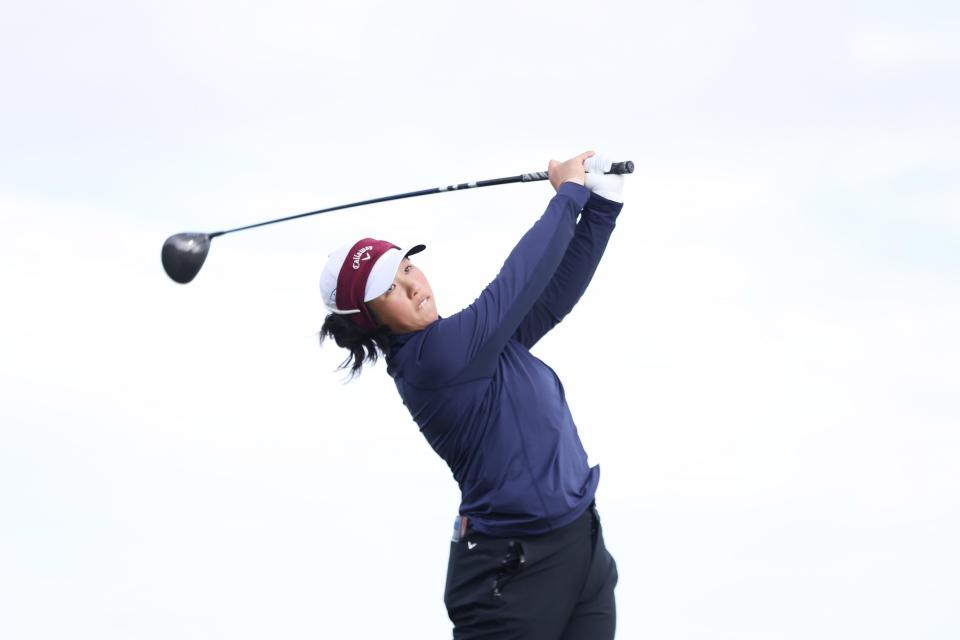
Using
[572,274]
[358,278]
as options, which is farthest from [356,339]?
[572,274]

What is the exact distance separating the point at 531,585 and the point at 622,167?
3.98 feet

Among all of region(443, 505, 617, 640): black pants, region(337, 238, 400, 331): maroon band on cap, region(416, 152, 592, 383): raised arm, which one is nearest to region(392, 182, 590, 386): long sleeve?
region(416, 152, 592, 383): raised arm

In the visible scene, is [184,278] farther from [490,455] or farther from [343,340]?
[490,455]

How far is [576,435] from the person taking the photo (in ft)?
11.0

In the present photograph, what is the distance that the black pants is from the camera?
125 inches

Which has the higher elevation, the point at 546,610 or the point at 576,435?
the point at 576,435

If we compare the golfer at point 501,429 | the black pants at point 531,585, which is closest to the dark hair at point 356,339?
the golfer at point 501,429

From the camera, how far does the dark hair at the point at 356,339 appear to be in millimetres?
3361

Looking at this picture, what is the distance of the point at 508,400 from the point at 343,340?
55cm

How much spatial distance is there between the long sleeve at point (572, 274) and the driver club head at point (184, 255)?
1.11 m

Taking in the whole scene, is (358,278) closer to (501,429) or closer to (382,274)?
(382,274)

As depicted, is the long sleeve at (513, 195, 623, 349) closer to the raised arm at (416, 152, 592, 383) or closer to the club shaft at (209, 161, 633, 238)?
the club shaft at (209, 161, 633, 238)

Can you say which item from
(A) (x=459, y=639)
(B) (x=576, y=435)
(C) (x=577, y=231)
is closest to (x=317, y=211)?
(C) (x=577, y=231)

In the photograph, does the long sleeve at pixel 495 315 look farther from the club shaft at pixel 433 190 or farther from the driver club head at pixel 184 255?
the driver club head at pixel 184 255
